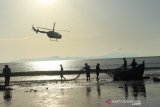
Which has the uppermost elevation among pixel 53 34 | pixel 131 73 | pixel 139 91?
pixel 53 34

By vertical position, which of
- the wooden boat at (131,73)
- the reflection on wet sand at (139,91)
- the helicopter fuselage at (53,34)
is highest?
the helicopter fuselage at (53,34)

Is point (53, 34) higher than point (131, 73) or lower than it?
higher

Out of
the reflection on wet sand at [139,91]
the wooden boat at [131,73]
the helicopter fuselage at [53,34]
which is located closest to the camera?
the reflection on wet sand at [139,91]

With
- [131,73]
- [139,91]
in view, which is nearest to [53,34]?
[131,73]

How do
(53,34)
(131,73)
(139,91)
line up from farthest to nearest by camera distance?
1. (53,34)
2. (131,73)
3. (139,91)

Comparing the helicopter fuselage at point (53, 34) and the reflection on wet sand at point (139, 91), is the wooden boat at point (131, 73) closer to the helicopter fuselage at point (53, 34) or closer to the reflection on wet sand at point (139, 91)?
the reflection on wet sand at point (139, 91)

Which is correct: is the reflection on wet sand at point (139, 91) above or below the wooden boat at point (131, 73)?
below

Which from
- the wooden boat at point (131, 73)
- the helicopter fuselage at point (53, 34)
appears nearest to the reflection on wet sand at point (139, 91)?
the wooden boat at point (131, 73)

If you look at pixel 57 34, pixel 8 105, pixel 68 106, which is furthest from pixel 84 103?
pixel 57 34

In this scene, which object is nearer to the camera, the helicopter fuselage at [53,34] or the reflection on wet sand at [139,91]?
the reflection on wet sand at [139,91]

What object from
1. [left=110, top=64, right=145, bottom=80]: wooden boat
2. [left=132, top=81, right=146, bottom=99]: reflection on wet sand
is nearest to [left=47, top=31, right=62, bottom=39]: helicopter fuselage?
[left=110, top=64, right=145, bottom=80]: wooden boat

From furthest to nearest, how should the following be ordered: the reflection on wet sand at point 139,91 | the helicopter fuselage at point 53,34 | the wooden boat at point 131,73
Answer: the helicopter fuselage at point 53,34 < the wooden boat at point 131,73 < the reflection on wet sand at point 139,91

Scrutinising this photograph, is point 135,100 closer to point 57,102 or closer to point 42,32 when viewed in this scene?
point 57,102

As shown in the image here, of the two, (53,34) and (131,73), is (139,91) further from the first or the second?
(53,34)
